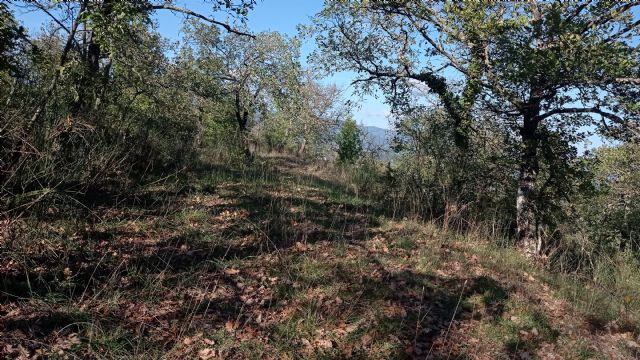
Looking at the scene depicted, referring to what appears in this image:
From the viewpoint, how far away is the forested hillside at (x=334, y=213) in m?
4.07

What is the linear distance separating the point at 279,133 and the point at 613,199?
23689 mm

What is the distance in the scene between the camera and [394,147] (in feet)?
37.3

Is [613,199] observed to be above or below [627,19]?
below

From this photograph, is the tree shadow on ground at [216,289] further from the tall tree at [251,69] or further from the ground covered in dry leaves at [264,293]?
the tall tree at [251,69]

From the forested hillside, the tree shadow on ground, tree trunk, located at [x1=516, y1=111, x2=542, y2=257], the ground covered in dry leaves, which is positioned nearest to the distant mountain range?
the forested hillside

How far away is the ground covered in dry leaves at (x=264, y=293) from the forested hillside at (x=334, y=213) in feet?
0.08

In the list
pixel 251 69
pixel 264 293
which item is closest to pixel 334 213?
pixel 264 293

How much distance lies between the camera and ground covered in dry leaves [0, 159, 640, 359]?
12.4ft

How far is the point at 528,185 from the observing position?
9.07m

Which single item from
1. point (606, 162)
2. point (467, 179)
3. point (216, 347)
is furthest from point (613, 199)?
point (216, 347)

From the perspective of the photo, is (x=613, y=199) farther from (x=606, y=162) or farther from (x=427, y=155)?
(x=427, y=155)

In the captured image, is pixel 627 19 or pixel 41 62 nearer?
pixel 41 62

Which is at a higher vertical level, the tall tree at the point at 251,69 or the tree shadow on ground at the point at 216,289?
the tall tree at the point at 251,69

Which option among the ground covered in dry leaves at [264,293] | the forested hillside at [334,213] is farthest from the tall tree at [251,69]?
the ground covered in dry leaves at [264,293]
